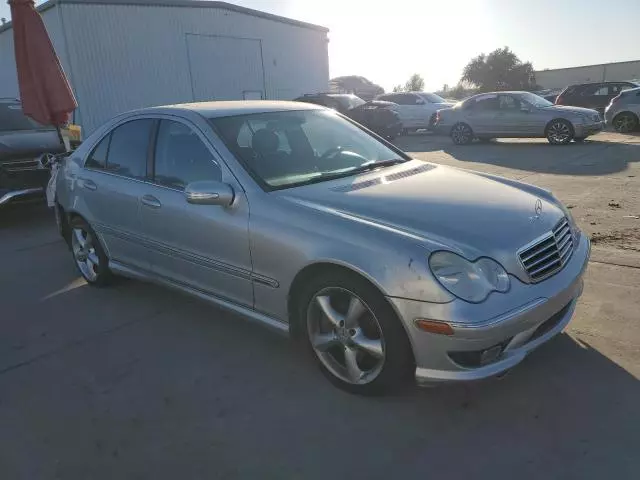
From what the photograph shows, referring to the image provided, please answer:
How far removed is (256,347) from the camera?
11.7 feet

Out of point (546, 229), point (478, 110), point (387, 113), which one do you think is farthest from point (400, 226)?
point (387, 113)

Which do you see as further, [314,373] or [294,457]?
[314,373]

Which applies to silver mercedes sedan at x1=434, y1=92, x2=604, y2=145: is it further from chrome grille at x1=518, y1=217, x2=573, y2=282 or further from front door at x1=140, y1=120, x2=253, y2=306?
front door at x1=140, y1=120, x2=253, y2=306

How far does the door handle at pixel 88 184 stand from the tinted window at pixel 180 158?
0.89m

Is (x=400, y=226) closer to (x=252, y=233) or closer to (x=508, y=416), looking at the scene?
(x=252, y=233)

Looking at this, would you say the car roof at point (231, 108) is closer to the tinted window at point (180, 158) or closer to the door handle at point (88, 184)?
the tinted window at point (180, 158)

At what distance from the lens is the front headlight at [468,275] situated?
8.00 feet

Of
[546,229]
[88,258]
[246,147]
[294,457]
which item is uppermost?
[246,147]

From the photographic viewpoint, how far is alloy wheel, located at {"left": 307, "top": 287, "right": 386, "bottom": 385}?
9.00 ft

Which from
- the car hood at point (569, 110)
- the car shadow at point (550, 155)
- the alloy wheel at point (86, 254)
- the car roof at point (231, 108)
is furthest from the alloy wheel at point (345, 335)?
the car hood at point (569, 110)

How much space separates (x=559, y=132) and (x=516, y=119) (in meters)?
1.14

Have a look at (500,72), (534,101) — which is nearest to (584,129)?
(534,101)

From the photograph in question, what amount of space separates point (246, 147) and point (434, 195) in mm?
1246

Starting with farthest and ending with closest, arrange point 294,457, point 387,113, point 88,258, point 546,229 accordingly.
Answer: point 387,113
point 88,258
point 546,229
point 294,457
